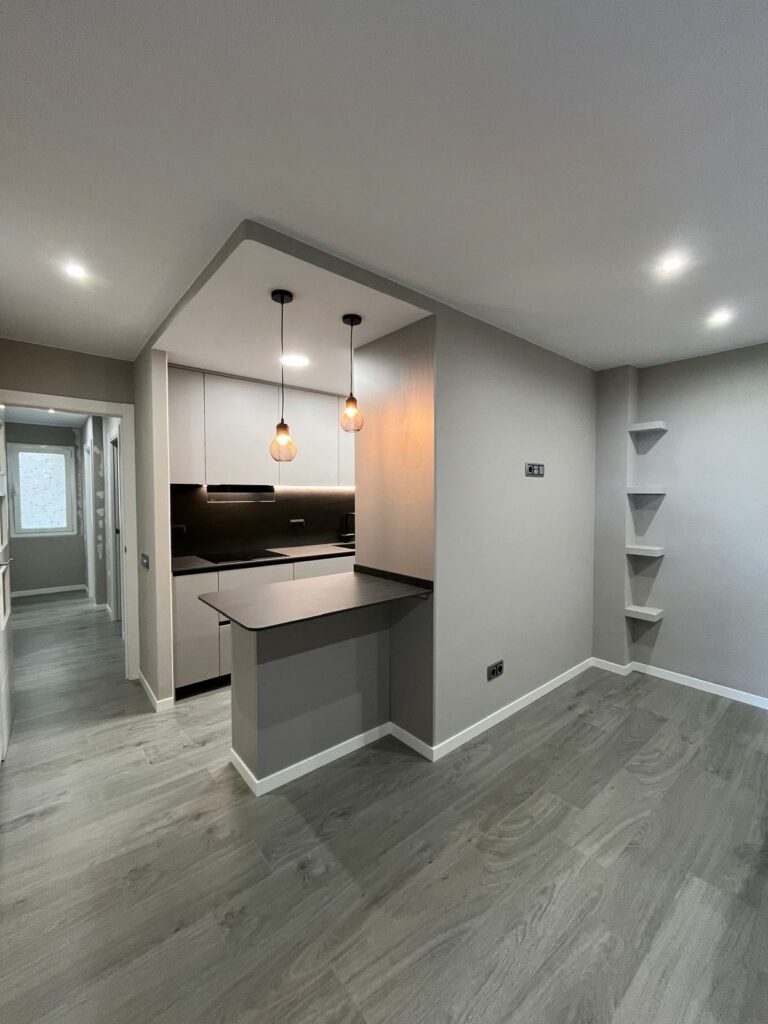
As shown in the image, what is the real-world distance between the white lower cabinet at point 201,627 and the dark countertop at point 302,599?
79 centimetres

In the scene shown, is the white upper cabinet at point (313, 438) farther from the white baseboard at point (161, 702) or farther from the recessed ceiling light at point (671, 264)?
the recessed ceiling light at point (671, 264)

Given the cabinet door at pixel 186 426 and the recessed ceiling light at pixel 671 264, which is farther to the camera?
the cabinet door at pixel 186 426

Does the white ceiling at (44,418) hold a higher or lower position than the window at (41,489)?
higher

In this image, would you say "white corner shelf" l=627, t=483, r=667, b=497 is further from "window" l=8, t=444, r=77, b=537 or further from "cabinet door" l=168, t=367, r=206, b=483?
"window" l=8, t=444, r=77, b=537

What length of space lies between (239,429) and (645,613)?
3.77m

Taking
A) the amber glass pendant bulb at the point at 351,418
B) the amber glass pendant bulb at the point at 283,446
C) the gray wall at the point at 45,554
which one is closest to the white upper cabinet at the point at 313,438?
the amber glass pendant bulb at the point at 283,446

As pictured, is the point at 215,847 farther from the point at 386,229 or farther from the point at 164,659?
the point at 386,229

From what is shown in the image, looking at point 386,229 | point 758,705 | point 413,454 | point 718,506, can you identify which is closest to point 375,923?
point 413,454

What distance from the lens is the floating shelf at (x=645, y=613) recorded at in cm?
356

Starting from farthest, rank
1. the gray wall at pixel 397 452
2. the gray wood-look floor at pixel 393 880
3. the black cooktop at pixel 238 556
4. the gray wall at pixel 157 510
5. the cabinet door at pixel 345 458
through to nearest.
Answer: the cabinet door at pixel 345 458, the black cooktop at pixel 238 556, the gray wall at pixel 157 510, the gray wall at pixel 397 452, the gray wood-look floor at pixel 393 880

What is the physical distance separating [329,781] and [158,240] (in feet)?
9.04

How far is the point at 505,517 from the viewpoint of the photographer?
2930 millimetres

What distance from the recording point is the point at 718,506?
10.9 ft

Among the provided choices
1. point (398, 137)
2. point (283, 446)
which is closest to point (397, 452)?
point (283, 446)
